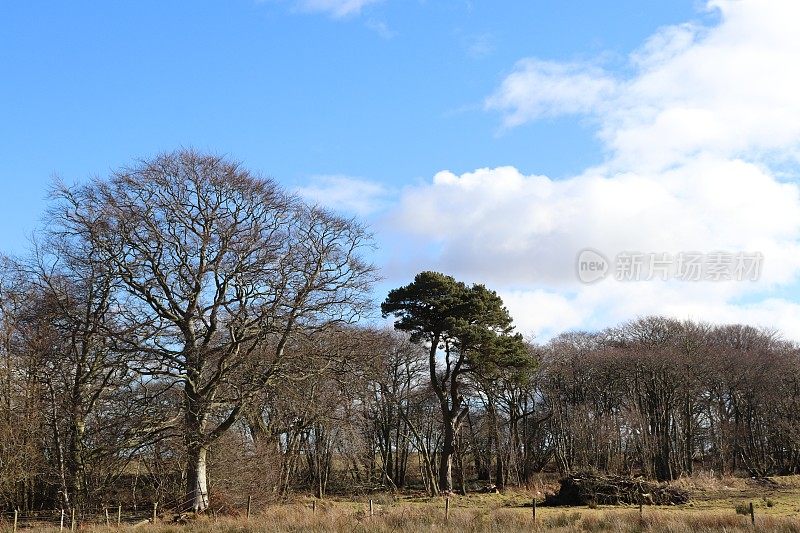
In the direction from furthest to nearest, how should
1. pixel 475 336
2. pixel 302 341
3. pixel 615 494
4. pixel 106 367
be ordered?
pixel 475 336 < pixel 615 494 < pixel 302 341 < pixel 106 367

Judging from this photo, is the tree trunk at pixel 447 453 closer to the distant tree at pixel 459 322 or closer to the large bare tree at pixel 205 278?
the distant tree at pixel 459 322

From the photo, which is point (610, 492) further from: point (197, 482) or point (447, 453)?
point (197, 482)

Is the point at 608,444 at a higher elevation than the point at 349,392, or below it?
below

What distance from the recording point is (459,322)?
1455 inches

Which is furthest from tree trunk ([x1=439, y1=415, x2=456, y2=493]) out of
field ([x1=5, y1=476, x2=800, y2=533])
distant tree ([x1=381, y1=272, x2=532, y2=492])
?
field ([x1=5, y1=476, x2=800, y2=533])

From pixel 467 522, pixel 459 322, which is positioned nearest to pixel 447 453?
pixel 459 322

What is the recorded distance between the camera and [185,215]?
984 inches

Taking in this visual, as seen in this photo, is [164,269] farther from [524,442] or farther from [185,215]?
[524,442]

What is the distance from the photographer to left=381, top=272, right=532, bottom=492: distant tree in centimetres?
3747

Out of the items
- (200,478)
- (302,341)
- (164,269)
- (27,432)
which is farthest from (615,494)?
(27,432)

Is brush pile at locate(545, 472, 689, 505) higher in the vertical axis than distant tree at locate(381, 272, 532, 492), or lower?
lower

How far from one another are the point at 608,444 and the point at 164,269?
37.8 metres

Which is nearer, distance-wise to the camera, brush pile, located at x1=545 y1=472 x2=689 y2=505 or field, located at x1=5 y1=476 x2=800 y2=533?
field, located at x1=5 y1=476 x2=800 y2=533

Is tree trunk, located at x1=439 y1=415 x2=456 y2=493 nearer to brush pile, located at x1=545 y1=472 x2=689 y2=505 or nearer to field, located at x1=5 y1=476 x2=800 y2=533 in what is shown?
brush pile, located at x1=545 y1=472 x2=689 y2=505
